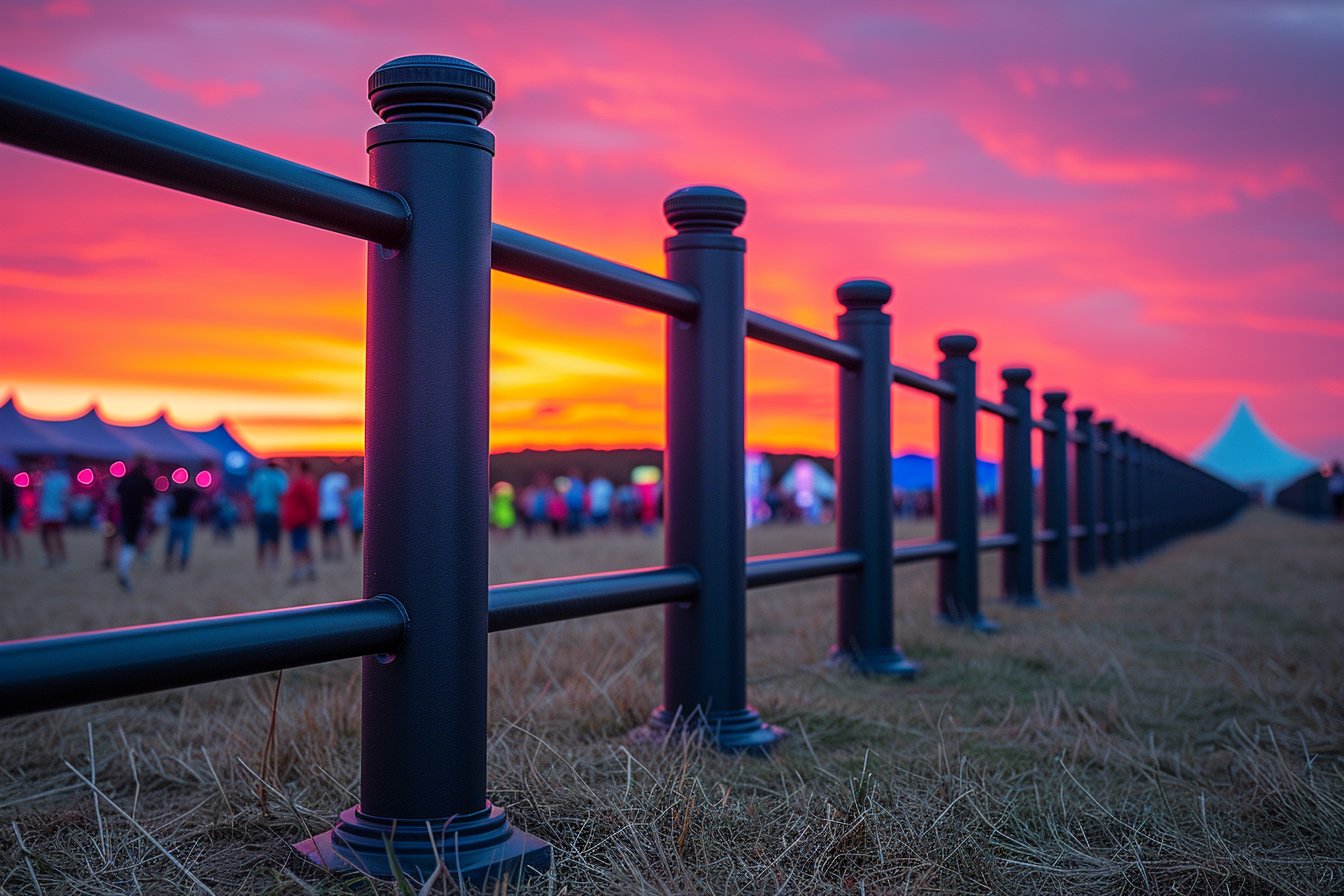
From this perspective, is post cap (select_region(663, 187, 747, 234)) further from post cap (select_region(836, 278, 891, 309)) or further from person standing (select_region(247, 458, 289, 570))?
person standing (select_region(247, 458, 289, 570))

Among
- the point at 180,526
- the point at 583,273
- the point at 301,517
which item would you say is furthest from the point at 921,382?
the point at 180,526

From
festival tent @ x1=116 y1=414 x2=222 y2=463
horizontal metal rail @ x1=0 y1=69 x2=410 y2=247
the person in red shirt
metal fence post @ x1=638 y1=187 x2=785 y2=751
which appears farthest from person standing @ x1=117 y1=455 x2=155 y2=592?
festival tent @ x1=116 y1=414 x2=222 y2=463

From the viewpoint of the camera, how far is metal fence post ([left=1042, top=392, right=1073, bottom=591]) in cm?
759

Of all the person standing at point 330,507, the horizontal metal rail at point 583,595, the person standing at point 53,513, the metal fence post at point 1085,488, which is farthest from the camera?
the person standing at point 330,507

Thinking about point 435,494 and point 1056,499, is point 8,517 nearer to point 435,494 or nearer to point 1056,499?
point 1056,499

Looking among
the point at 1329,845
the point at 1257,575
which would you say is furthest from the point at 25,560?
the point at 1329,845

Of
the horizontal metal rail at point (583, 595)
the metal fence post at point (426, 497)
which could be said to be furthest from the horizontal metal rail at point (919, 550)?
the metal fence post at point (426, 497)

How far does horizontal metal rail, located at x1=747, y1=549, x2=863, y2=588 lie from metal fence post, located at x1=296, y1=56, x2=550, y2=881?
3.82ft

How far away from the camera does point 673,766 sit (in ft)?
6.76

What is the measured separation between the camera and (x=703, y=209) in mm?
2666

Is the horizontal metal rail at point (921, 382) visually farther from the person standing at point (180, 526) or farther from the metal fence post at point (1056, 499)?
the person standing at point (180, 526)

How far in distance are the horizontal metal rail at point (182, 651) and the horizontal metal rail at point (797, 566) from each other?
1.30 metres

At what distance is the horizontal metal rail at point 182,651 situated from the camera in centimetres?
119

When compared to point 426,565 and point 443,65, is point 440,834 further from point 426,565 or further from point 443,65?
point 443,65
